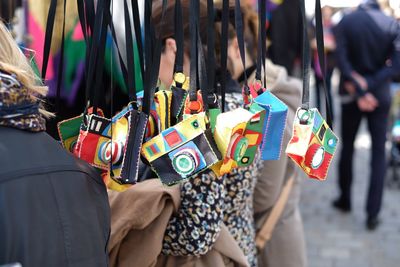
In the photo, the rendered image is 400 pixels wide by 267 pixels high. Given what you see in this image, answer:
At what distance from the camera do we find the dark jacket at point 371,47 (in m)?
5.38

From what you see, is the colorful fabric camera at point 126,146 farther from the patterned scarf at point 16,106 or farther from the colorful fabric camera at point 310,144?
the colorful fabric camera at point 310,144

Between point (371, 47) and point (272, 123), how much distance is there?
12.8 feet

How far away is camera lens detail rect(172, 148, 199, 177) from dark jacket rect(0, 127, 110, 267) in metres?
0.20

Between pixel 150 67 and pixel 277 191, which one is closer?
pixel 150 67

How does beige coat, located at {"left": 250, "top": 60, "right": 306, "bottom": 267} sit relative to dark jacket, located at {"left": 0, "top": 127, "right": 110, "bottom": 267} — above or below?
below

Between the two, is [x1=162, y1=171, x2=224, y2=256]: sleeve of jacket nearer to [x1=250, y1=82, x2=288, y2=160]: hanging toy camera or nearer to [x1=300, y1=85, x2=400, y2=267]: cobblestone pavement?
[x1=250, y1=82, x2=288, y2=160]: hanging toy camera

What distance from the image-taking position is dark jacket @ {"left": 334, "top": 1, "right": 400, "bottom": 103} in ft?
17.6

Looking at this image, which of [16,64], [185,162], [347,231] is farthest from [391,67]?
[16,64]

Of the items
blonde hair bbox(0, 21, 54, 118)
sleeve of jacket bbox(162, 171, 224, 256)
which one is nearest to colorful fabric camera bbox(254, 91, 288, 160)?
sleeve of jacket bbox(162, 171, 224, 256)

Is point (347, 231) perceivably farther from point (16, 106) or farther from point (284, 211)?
point (16, 106)

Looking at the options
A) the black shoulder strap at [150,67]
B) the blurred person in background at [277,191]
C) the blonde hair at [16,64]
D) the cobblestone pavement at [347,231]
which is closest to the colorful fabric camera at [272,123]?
the black shoulder strap at [150,67]

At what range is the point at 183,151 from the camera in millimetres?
1635

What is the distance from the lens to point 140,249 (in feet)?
7.00

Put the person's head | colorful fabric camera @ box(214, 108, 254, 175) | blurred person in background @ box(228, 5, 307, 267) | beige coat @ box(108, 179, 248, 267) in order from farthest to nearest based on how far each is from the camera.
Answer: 1. blurred person in background @ box(228, 5, 307, 267)
2. the person's head
3. beige coat @ box(108, 179, 248, 267)
4. colorful fabric camera @ box(214, 108, 254, 175)
